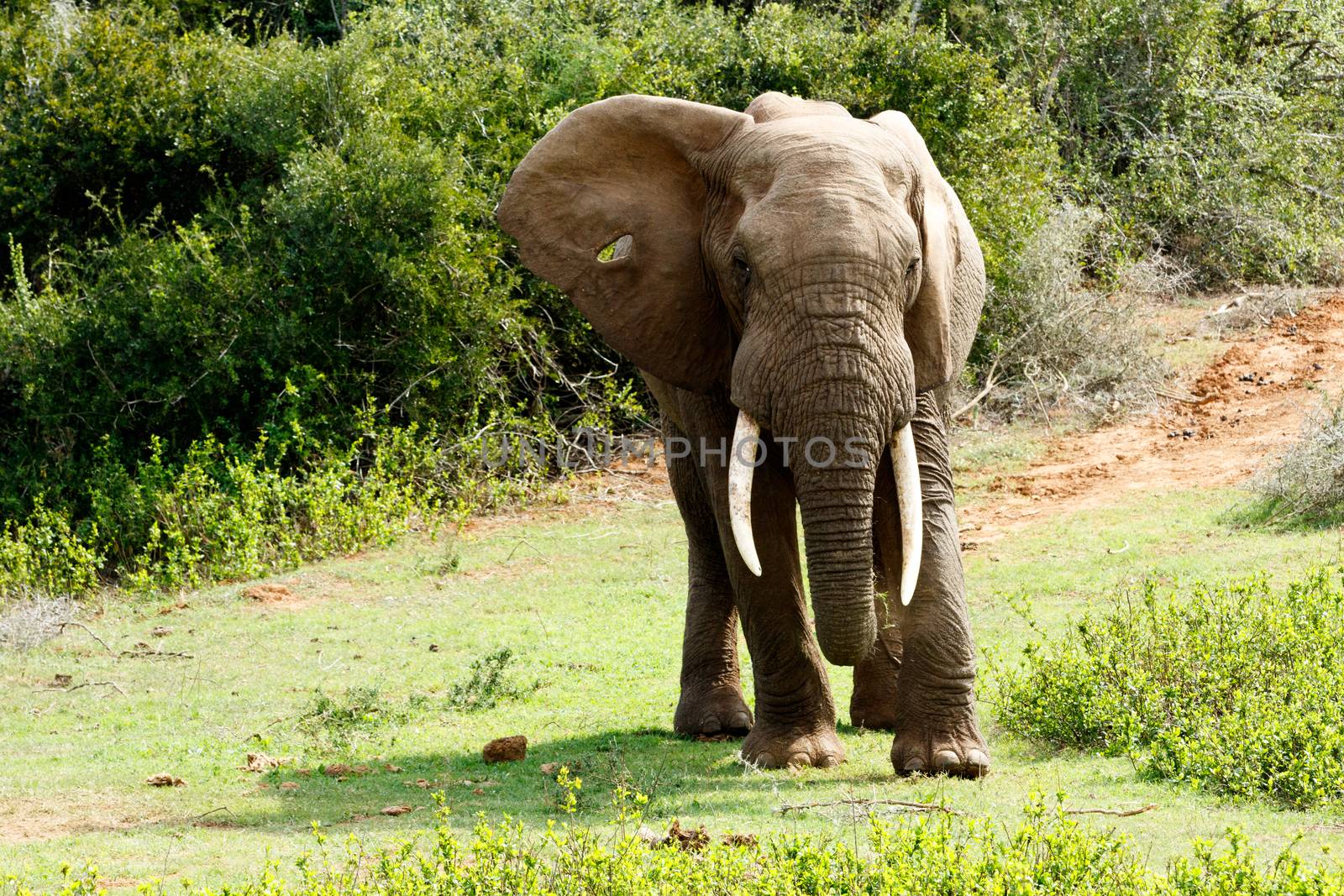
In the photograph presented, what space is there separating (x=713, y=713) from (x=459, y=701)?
1771 millimetres

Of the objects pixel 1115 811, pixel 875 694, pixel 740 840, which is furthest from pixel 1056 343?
pixel 740 840

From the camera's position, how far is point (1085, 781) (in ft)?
21.4

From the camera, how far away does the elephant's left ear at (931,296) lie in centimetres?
635

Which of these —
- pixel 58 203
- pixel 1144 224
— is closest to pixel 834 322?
pixel 58 203

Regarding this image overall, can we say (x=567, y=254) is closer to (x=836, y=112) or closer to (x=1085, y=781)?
(x=836, y=112)

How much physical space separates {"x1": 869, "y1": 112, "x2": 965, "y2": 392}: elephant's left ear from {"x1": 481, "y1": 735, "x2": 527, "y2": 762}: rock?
8.50 feet

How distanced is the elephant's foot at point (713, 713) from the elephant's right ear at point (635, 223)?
1945 millimetres

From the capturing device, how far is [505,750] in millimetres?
7500

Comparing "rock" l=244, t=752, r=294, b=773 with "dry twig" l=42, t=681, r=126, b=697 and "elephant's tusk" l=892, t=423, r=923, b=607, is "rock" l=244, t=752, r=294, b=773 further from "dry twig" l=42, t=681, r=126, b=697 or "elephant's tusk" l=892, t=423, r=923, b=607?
"elephant's tusk" l=892, t=423, r=923, b=607

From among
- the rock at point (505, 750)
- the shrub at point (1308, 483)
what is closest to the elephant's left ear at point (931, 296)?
the rock at point (505, 750)

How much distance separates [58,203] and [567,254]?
1122 cm

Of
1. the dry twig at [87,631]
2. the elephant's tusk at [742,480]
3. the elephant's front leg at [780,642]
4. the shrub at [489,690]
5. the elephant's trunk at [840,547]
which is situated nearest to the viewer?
the elephant's trunk at [840,547]

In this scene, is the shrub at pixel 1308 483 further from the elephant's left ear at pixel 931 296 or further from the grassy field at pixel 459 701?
the elephant's left ear at pixel 931 296

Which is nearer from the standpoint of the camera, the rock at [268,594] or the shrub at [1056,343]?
the rock at [268,594]
